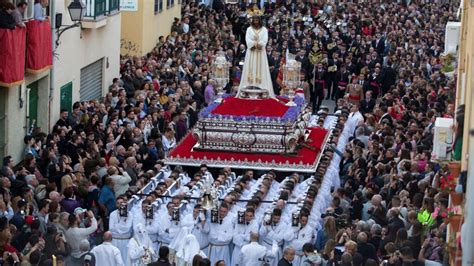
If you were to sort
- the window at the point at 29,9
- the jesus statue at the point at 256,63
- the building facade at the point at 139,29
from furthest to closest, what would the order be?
the building facade at the point at 139,29 < the jesus statue at the point at 256,63 < the window at the point at 29,9

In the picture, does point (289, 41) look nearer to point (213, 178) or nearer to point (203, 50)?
point (203, 50)

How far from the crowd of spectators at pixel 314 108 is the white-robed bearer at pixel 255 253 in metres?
0.75

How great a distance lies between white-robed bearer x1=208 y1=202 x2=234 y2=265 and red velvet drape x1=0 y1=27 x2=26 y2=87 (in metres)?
6.33

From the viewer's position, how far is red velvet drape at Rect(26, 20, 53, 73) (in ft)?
107

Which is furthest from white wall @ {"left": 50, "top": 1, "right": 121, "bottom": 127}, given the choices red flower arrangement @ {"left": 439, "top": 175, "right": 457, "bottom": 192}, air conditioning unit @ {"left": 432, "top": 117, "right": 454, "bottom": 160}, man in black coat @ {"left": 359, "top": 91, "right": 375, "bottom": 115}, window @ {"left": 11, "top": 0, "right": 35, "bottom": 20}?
red flower arrangement @ {"left": 439, "top": 175, "right": 457, "bottom": 192}

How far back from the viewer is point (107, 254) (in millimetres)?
24281

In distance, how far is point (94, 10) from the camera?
123 ft

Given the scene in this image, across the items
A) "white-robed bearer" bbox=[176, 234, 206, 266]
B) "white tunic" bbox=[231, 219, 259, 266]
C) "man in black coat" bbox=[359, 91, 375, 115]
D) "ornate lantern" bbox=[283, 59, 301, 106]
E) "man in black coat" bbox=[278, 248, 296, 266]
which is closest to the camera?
"man in black coat" bbox=[278, 248, 296, 266]

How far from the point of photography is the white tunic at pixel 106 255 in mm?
24250

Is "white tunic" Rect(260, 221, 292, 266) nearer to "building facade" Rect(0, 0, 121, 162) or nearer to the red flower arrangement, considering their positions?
the red flower arrangement

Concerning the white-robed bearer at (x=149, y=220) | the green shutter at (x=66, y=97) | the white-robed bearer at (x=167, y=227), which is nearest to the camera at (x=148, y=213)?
the white-robed bearer at (x=149, y=220)

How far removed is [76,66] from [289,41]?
1272 centimetres

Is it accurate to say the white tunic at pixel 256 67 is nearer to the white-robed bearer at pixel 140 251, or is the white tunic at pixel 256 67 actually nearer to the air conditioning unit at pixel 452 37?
the air conditioning unit at pixel 452 37

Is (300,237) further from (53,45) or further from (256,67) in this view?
(256,67)
